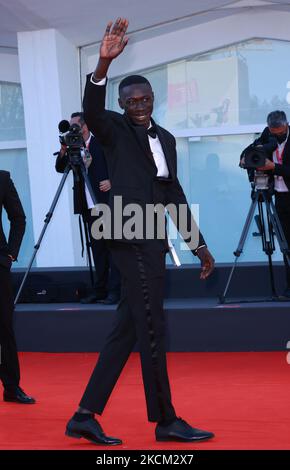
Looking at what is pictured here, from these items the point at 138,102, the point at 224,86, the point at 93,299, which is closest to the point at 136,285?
the point at 138,102

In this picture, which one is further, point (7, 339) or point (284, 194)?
point (284, 194)

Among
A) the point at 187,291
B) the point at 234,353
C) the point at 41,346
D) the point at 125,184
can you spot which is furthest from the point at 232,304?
the point at 125,184

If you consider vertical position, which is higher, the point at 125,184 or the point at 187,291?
the point at 125,184

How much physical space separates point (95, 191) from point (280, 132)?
1.46 metres

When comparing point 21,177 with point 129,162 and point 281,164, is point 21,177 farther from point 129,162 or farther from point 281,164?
point 129,162

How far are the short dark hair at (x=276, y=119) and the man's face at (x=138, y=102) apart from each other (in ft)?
10.2

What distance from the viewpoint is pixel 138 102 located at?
3846 mm

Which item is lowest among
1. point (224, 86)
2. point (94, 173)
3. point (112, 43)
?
point (94, 173)

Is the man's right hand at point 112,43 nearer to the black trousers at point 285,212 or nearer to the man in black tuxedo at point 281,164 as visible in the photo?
the man in black tuxedo at point 281,164

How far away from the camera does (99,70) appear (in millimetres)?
3549

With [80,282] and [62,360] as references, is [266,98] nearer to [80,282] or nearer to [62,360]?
[80,282]

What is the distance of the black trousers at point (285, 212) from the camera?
279 inches

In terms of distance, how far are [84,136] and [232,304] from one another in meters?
1.70
